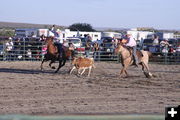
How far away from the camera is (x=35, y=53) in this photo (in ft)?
85.4

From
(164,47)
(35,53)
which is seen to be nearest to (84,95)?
(35,53)

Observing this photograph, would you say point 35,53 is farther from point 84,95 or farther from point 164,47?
point 84,95

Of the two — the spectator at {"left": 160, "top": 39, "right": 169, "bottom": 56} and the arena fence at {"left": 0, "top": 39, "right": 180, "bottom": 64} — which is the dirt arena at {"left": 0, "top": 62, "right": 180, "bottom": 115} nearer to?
the arena fence at {"left": 0, "top": 39, "right": 180, "bottom": 64}

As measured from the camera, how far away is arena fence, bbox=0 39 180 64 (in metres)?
25.6

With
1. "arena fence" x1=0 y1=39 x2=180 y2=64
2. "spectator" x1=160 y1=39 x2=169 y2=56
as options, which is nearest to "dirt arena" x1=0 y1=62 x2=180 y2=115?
"arena fence" x1=0 y1=39 x2=180 y2=64

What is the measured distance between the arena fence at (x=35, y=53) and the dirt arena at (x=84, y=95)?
8686mm

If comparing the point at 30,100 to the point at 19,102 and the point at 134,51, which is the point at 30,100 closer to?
the point at 19,102

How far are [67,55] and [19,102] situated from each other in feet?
30.1

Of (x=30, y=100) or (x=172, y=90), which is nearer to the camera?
(x=30, y=100)

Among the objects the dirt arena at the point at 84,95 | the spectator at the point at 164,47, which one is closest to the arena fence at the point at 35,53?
the spectator at the point at 164,47

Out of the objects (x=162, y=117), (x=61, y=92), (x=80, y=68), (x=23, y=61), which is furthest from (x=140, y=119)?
(x=23, y=61)

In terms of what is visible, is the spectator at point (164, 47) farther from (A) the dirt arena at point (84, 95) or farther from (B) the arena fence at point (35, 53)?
(A) the dirt arena at point (84, 95)

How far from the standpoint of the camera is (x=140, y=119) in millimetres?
5586

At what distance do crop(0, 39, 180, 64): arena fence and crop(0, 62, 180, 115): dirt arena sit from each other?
8.69 metres
